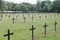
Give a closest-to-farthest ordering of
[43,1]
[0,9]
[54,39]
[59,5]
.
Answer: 1. [54,39]
2. [0,9]
3. [59,5]
4. [43,1]

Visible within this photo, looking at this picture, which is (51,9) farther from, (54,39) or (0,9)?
(54,39)

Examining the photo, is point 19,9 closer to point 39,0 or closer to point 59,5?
point 39,0

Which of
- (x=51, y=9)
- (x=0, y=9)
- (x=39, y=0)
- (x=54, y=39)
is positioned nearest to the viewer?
(x=54, y=39)

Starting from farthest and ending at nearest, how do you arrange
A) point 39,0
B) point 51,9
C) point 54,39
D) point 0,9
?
1. point 39,0
2. point 51,9
3. point 0,9
4. point 54,39

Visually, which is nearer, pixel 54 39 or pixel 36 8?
pixel 54 39

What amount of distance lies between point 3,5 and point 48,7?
4248 centimetres

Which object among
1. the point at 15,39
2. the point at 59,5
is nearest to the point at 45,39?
the point at 15,39

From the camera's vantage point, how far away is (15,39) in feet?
47.4

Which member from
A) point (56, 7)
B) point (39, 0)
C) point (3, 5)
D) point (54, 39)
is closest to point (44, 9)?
point (56, 7)

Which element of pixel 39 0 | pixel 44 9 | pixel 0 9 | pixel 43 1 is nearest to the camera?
pixel 0 9

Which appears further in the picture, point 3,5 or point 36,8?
point 36,8

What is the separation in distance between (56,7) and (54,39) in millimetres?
88564

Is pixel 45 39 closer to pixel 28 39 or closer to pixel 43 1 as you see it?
pixel 28 39

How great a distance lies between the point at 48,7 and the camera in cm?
10831
